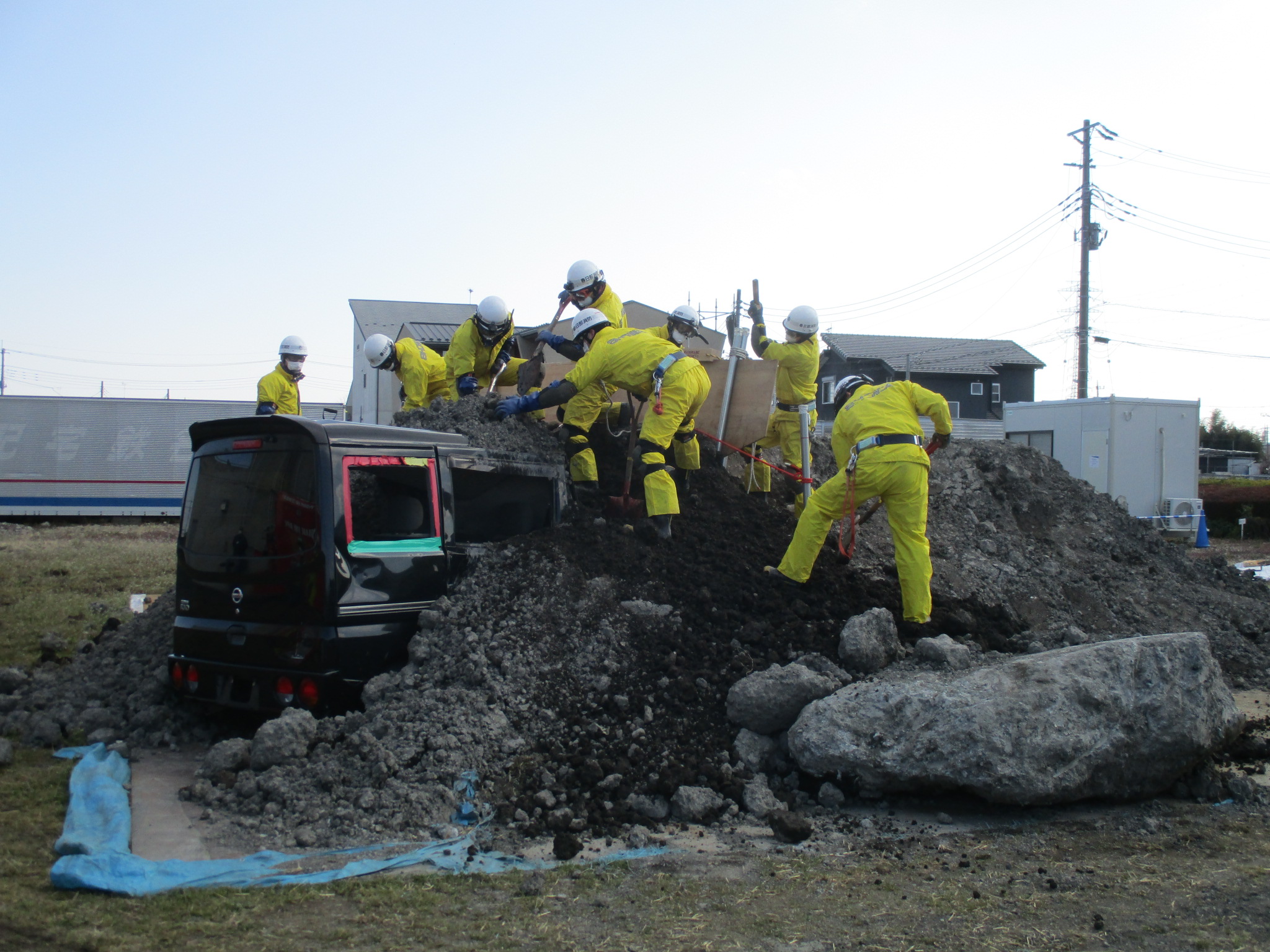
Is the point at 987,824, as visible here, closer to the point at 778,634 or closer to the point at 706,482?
the point at 778,634

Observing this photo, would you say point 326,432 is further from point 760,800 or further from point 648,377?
point 760,800

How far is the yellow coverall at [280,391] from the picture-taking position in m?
9.86

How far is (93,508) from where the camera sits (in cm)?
2136

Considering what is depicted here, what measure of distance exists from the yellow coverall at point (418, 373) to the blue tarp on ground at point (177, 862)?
16.3 ft

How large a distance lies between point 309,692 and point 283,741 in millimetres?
352

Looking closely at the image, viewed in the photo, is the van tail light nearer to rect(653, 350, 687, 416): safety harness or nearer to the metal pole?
rect(653, 350, 687, 416): safety harness

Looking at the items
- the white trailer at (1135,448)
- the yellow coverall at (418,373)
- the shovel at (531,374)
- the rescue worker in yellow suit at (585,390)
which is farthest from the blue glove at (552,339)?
the white trailer at (1135,448)

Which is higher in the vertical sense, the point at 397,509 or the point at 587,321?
the point at 587,321

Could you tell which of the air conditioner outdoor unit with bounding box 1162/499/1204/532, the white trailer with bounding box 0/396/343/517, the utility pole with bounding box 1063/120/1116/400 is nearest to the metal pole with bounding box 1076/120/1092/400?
the utility pole with bounding box 1063/120/1116/400

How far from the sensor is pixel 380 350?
29.8 feet

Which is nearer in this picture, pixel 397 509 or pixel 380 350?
pixel 397 509

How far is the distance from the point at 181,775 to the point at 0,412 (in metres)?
19.9

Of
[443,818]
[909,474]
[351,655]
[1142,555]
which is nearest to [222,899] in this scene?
[443,818]

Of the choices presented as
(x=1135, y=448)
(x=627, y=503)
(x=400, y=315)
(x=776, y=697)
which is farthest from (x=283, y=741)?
(x=400, y=315)
